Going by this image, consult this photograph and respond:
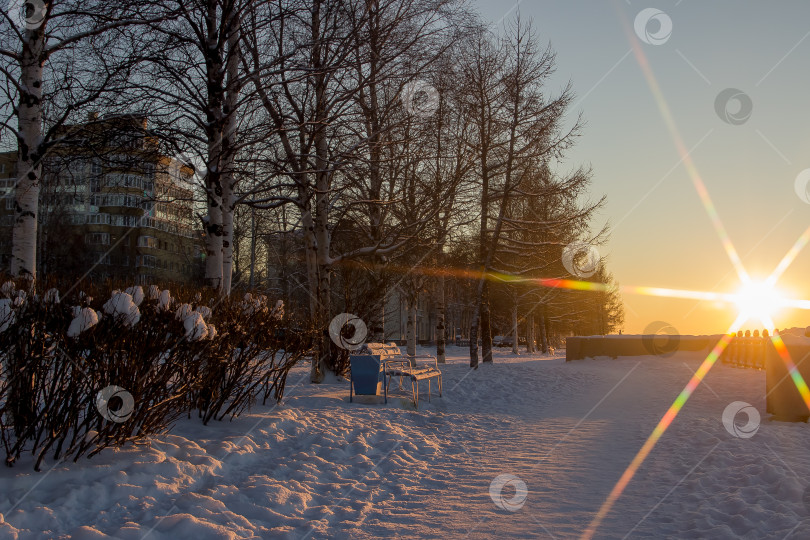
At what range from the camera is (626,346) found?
77.4ft

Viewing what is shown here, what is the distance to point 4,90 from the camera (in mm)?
7570

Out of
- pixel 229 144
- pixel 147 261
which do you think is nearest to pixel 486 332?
pixel 229 144

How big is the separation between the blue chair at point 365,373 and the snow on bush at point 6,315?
6379mm

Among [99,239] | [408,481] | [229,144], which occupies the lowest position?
[408,481]

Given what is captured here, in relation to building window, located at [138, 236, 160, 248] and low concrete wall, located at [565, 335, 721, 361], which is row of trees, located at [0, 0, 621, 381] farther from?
building window, located at [138, 236, 160, 248]

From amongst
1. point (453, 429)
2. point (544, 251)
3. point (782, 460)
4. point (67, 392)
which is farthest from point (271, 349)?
point (544, 251)

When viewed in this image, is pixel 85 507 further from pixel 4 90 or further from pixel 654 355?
pixel 654 355

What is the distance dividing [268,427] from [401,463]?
157 cm

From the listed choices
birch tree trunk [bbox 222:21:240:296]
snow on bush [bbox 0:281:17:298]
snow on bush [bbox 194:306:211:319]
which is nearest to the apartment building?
birch tree trunk [bbox 222:21:240:296]

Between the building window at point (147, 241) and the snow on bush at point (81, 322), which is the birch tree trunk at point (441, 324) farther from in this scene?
the building window at point (147, 241)

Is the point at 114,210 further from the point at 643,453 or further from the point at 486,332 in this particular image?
the point at 643,453

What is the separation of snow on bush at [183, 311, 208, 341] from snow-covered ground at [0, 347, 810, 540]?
100 cm

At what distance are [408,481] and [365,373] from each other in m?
4.55

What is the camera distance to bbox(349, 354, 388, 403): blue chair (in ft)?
33.6
